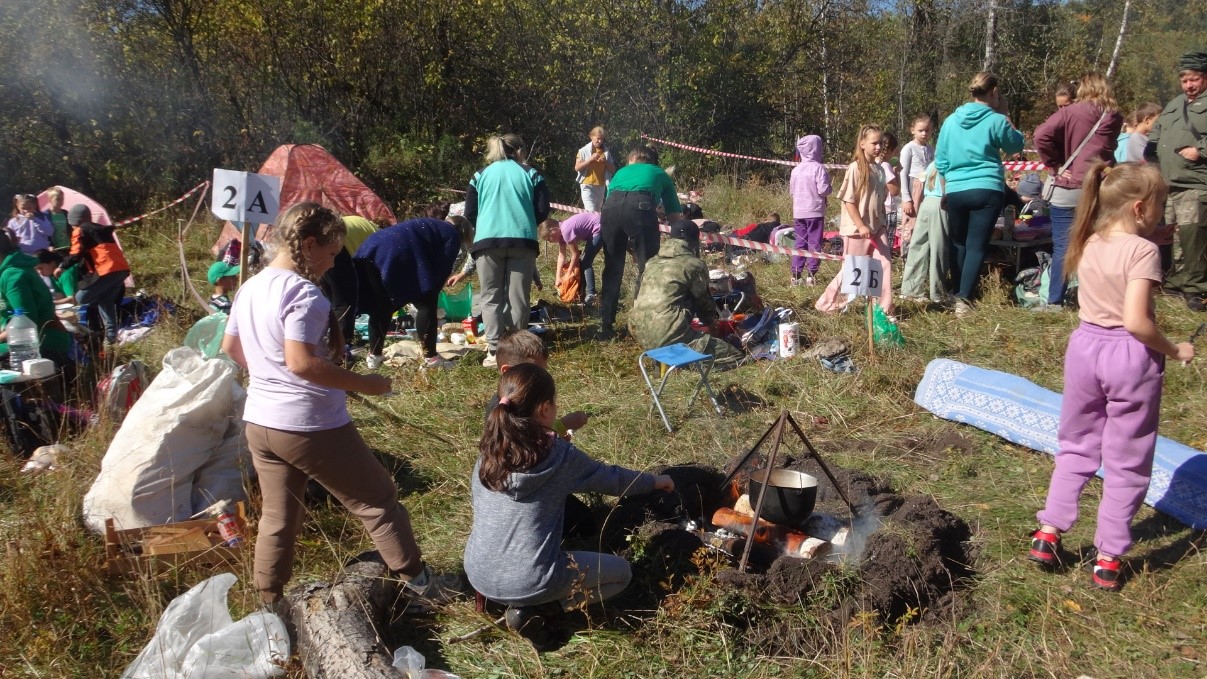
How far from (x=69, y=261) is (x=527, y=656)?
749 centimetres

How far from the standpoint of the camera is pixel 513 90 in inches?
695

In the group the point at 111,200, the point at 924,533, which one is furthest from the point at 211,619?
the point at 111,200

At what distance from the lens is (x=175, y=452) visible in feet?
13.9

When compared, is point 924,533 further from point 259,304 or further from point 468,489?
point 259,304

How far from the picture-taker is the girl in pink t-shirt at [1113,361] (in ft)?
10.6

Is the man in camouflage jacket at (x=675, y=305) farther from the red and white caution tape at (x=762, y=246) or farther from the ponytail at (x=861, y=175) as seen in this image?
the red and white caution tape at (x=762, y=246)

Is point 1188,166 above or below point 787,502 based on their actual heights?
above

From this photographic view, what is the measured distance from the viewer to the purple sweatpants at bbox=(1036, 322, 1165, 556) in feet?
10.7

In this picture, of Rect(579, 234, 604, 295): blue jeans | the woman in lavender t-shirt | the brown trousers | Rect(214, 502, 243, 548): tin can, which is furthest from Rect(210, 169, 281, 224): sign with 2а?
Rect(579, 234, 604, 295): blue jeans

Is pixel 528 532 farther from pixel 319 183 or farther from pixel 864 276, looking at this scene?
pixel 319 183

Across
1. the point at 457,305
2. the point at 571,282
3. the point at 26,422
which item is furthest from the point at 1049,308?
the point at 26,422

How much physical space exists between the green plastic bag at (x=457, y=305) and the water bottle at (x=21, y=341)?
3.66 m

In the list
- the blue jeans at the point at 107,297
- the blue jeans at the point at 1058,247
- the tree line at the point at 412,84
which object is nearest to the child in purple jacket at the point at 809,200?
the blue jeans at the point at 1058,247

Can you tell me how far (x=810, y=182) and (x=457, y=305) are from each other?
3738 mm
